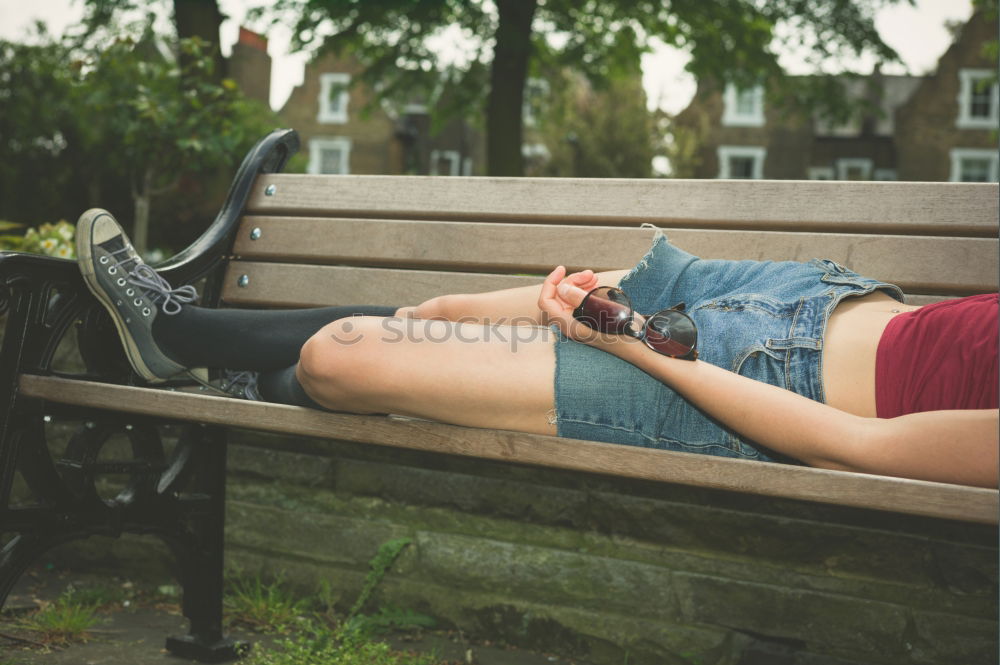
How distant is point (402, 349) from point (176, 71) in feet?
15.0

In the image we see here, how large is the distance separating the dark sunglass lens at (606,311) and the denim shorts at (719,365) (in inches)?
3.2

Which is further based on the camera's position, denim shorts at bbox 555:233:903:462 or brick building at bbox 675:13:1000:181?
brick building at bbox 675:13:1000:181

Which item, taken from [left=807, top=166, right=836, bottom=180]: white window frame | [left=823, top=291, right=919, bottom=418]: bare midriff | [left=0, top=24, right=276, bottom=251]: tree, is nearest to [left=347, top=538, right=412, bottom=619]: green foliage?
[left=823, top=291, right=919, bottom=418]: bare midriff

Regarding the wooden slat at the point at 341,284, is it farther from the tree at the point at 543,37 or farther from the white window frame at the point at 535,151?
the white window frame at the point at 535,151

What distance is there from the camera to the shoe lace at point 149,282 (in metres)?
1.99

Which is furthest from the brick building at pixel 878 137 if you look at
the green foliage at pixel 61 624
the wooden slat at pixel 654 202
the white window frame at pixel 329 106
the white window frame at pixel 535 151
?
the green foliage at pixel 61 624

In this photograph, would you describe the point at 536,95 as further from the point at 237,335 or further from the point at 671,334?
the point at 671,334

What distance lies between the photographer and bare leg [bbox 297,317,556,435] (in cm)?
157

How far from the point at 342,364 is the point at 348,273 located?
0.89m

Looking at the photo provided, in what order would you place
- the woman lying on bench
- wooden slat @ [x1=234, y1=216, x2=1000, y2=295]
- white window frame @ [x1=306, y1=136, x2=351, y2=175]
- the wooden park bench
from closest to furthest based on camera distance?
the woman lying on bench → the wooden park bench → wooden slat @ [x1=234, y1=216, x2=1000, y2=295] → white window frame @ [x1=306, y1=136, x2=351, y2=175]

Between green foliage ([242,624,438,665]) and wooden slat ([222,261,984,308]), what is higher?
wooden slat ([222,261,984,308])

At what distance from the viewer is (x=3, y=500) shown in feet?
6.09

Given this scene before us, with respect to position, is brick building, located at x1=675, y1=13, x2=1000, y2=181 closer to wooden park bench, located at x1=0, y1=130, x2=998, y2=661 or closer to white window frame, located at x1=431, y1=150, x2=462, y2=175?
white window frame, located at x1=431, y1=150, x2=462, y2=175

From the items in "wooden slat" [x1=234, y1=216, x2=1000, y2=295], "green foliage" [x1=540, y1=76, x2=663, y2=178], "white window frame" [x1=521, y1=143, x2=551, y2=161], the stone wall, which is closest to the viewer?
"wooden slat" [x1=234, y1=216, x2=1000, y2=295]
